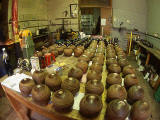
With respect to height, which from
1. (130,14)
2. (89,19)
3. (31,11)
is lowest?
(31,11)

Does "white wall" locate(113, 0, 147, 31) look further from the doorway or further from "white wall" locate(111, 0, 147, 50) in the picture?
the doorway

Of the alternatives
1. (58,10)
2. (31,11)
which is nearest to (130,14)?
(58,10)

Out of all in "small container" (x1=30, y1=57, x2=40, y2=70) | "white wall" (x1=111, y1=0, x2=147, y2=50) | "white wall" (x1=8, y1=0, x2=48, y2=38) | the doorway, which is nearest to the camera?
"small container" (x1=30, y1=57, x2=40, y2=70)

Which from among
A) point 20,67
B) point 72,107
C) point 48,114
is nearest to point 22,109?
point 20,67

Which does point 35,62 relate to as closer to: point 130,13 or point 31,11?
point 31,11

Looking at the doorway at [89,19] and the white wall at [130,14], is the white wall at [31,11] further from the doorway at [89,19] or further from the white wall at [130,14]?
the white wall at [130,14]

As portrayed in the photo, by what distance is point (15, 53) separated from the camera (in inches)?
94.8

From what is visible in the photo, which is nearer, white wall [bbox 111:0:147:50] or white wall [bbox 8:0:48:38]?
white wall [bbox 8:0:48:38]

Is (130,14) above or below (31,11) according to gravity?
above

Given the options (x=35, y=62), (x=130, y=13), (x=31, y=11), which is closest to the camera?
(x=35, y=62)

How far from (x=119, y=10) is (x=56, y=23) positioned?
10.0 feet

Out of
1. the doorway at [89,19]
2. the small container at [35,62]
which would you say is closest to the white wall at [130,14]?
the doorway at [89,19]

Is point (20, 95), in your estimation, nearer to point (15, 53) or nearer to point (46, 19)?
point (15, 53)

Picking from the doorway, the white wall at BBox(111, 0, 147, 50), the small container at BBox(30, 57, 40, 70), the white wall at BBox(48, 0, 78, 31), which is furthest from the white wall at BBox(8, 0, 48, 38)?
the white wall at BBox(111, 0, 147, 50)
